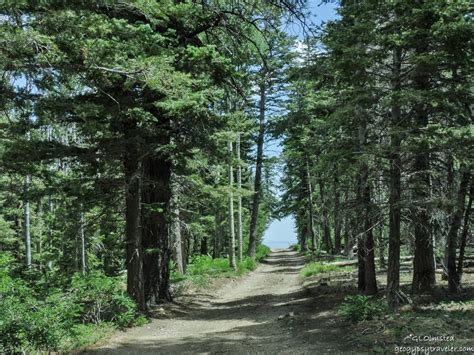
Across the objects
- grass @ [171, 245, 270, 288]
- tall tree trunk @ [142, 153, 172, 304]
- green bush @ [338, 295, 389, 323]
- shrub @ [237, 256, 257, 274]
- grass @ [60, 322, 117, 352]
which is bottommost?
shrub @ [237, 256, 257, 274]

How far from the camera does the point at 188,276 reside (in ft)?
61.4

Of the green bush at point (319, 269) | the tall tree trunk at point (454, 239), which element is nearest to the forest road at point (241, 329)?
the tall tree trunk at point (454, 239)

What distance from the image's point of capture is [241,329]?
10.0m

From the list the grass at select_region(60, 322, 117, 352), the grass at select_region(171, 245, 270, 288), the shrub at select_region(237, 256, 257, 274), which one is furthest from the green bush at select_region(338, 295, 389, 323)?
the shrub at select_region(237, 256, 257, 274)

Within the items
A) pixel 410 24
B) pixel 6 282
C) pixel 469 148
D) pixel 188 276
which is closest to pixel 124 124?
pixel 6 282

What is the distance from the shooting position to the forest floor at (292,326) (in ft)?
23.6

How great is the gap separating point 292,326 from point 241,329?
1.14m

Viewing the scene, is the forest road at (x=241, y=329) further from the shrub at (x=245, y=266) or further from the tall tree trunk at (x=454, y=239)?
the shrub at (x=245, y=266)

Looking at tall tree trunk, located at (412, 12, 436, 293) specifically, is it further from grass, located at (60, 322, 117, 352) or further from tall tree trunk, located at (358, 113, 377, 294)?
grass, located at (60, 322, 117, 352)

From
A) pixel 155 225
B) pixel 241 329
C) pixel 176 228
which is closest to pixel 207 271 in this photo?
pixel 176 228

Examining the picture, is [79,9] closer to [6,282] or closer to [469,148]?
[6,282]

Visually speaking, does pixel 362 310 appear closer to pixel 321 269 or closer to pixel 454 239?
pixel 454 239

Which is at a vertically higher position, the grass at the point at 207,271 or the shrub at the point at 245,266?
the grass at the point at 207,271

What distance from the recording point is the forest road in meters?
8.07
